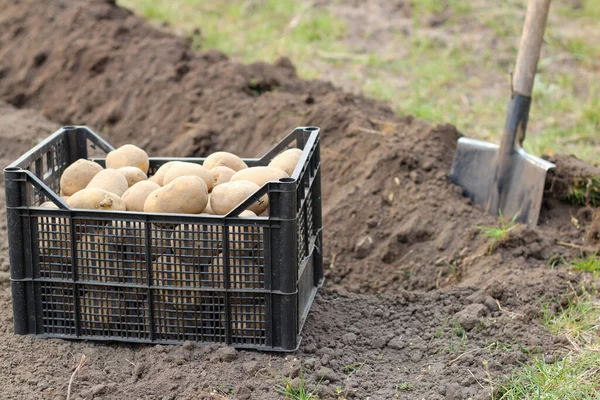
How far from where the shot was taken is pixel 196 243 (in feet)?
9.93

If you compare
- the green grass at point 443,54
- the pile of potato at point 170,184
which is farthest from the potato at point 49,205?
the green grass at point 443,54

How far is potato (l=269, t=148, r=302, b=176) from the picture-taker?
3.34 m

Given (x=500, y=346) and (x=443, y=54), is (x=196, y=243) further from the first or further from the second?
(x=443, y=54)

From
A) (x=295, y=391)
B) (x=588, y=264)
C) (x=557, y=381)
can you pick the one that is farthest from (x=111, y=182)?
(x=588, y=264)

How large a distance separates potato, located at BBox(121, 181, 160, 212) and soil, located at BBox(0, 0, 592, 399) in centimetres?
53

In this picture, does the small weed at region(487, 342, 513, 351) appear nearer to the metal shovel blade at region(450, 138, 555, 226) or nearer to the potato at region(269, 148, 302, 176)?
the potato at region(269, 148, 302, 176)

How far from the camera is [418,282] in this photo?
160 inches

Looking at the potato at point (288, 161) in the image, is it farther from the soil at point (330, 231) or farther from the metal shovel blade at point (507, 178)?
the metal shovel blade at point (507, 178)

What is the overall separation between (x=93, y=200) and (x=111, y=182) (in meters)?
0.19

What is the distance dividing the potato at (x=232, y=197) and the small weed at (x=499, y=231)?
1396 mm

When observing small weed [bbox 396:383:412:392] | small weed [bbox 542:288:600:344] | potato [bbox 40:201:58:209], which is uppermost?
potato [bbox 40:201:58:209]

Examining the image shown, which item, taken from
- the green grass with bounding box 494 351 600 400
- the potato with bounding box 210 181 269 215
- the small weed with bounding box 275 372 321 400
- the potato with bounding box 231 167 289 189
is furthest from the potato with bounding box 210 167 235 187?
the green grass with bounding box 494 351 600 400

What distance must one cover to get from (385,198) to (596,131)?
2.17m

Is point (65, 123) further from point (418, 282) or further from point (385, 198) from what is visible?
point (418, 282)
